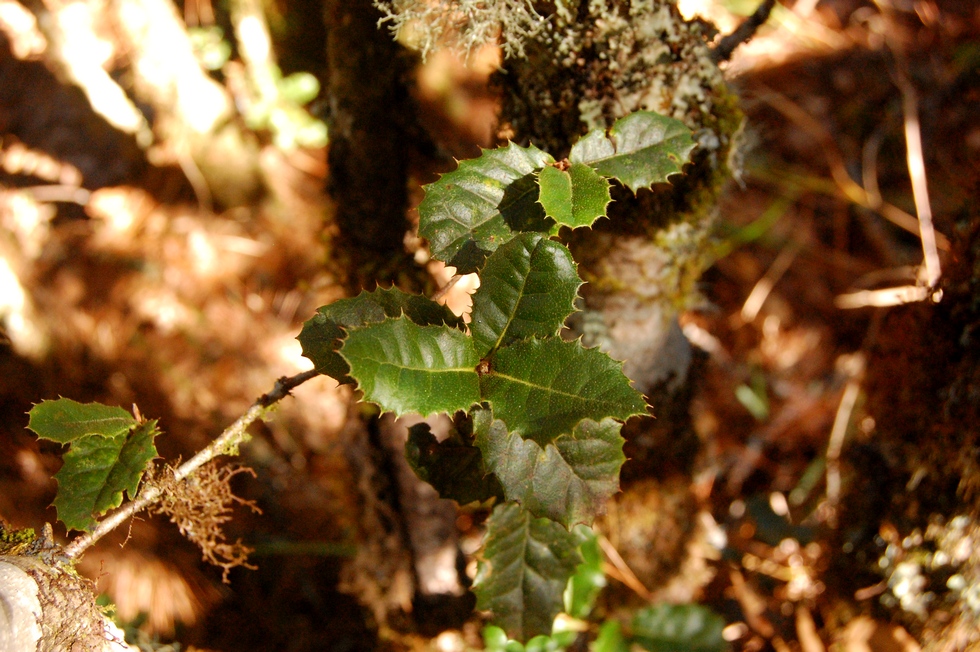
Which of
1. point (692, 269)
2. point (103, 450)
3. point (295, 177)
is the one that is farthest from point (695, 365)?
point (295, 177)

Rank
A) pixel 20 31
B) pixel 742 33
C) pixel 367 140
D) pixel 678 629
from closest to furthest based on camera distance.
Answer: pixel 742 33 → pixel 367 140 → pixel 678 629 → pixel 20 31

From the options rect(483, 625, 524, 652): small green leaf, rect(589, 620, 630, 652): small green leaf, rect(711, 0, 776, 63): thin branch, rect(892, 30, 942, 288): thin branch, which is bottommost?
rect(589, 620, 630, 652): small green leaf

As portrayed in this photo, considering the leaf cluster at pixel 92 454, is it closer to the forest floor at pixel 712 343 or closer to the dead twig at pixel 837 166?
the forest floor at pixel 712 343

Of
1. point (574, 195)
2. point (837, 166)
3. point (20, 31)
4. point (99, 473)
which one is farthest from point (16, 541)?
point (20, 31)

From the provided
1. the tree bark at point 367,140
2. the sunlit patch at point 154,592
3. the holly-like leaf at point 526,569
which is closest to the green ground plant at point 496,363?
the holly-like leaf at point 526,569

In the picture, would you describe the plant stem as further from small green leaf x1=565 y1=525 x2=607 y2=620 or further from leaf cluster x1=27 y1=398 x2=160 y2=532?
small green leaf x1=565 y1=525 x2=607 y2=620

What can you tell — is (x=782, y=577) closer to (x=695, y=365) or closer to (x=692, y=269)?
(x=695, y=365)

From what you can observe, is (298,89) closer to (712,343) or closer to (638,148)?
(712,343)

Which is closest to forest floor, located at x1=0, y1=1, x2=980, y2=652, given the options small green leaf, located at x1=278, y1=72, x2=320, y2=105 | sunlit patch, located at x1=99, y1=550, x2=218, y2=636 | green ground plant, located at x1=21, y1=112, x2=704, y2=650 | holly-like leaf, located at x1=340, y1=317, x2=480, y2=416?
sunlit patch, located at x1=99, y1=550, x2=218, y2=636
